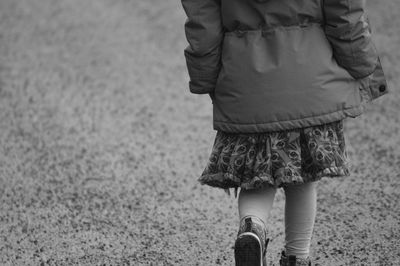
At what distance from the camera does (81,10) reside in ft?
29.6

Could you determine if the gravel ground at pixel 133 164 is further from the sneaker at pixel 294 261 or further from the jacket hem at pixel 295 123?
the jacket hem at pixel 295 123

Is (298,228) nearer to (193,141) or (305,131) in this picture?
(305,131)

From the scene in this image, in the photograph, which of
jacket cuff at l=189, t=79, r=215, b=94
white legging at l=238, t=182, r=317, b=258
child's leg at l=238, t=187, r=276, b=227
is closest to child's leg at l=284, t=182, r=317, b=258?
white legging at l=238, t=182, r=317, b=258

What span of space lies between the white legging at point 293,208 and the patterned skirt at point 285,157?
0.35 ft

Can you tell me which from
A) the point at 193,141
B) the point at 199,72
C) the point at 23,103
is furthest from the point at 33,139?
the point at 199,72

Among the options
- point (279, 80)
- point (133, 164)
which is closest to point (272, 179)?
point (279, 80)

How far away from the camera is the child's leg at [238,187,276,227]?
2.64 meters

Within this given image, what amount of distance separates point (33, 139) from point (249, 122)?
3.00 m

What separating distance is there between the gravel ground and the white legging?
556 millimetres

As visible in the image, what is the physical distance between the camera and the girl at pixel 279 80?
2500 mm

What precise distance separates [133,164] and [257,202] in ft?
7.05

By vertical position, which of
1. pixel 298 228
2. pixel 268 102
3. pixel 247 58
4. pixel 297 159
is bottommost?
pixel 298 228

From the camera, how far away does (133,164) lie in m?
4.70

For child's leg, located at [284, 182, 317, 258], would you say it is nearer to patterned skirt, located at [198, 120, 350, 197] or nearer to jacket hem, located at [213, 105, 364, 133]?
patterned skirt, located at [198, 120, 350, 197]
